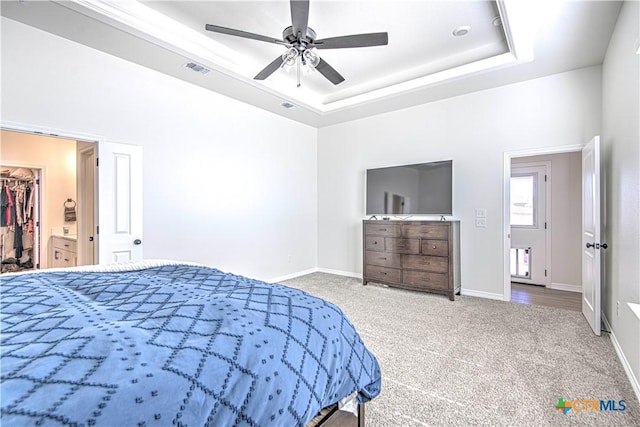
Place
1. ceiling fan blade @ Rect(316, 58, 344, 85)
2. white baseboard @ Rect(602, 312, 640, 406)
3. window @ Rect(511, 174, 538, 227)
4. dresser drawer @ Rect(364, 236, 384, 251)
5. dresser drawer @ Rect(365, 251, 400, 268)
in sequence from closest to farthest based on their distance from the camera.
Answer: white baseboard @ Rect(602, 312, 640, 406)
ceiling fan blade @ Rect(316, 58, 344, 85)
dresser drawer @ Rect(365, 251, 400, 268)
dresser drawer @ Rect(364, 236, 384, 251)
window @ Rect(511, 174, 538, 227)

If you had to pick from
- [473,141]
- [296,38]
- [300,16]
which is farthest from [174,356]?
[473,141]

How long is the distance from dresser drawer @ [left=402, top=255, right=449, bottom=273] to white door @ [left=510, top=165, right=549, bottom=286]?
2115 millimetres

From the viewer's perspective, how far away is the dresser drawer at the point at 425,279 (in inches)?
163

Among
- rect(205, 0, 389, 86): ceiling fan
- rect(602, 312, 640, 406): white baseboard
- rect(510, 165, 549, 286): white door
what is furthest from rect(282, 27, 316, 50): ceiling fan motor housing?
rect(510, 165, 549, 286): white door

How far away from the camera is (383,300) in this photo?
4.09 m

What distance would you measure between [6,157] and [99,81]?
2664 millimetres

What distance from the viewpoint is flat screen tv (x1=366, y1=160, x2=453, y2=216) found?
438 centimetres

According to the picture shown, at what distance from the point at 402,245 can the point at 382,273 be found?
1.90ft

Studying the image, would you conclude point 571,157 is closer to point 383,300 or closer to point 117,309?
point 383,300

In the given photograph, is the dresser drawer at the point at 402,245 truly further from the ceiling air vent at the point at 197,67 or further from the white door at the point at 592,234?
the ceiling air vent at the point at 197,67

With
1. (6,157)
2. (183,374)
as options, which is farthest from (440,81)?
(6,157)

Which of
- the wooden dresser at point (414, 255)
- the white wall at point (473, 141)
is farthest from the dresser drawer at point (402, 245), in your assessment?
the white wall at point (473, 141)

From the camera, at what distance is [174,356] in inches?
32.2

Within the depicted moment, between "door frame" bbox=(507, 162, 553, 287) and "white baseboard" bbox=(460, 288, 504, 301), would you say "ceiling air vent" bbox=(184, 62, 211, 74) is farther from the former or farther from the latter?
"door frame" bbox=(507, 162, 553, 287)
